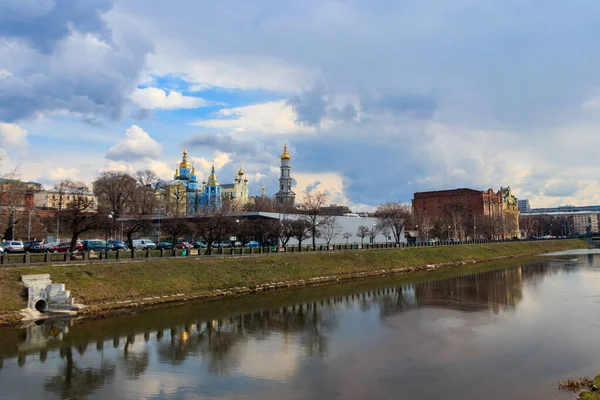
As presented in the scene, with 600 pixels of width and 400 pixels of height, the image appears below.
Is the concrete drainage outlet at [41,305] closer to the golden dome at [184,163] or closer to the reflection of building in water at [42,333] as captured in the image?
the reflection of building in water at [42,333]

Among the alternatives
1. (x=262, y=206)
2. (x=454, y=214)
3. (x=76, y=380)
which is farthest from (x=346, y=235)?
(x=76, y=380)

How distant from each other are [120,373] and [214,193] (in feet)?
481

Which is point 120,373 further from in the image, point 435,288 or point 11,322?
point 435,288

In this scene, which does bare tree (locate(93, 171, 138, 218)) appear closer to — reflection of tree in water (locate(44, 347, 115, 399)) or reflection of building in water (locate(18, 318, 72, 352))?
reflection of building in water (locate(18, 318, 72, 352))

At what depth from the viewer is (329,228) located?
86.0 m

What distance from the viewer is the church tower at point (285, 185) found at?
522 feet

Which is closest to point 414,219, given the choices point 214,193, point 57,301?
point 214,193

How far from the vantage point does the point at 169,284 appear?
3819 centimetres

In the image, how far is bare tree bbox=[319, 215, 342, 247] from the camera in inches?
3263

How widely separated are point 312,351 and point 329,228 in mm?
63192

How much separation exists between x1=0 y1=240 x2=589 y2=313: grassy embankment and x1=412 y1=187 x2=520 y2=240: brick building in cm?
5988

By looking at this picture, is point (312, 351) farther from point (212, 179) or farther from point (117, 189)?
point (212, 179)

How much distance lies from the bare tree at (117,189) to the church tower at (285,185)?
254 feet

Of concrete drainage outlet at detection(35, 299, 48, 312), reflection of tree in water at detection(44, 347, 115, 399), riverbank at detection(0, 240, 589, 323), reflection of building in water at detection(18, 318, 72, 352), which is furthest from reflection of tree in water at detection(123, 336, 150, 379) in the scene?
riverbank at detection(0, 240, 589, 323)
